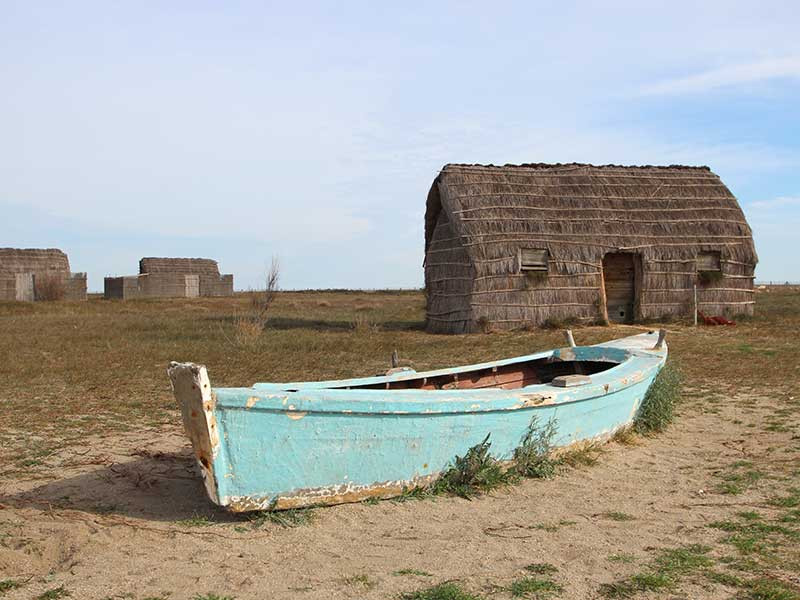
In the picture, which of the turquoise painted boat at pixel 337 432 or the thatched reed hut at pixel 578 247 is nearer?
the turquoise painted boat at pixel 337 432

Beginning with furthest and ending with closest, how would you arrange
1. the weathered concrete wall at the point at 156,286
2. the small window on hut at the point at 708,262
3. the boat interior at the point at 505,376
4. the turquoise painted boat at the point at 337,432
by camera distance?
1. the weathered concrete wall at the point at 156,286
2. the small window on hut at the point at 708,262
3. the boat interior at the point at 505,376
4. the turquoise painted boat at the point at 337,432

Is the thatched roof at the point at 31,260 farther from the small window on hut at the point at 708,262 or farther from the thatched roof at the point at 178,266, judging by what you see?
the small window on hut at the point at 708,262

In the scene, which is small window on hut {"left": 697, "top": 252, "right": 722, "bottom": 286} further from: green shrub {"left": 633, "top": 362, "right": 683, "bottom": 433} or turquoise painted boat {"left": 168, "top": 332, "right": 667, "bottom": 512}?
turquoise painted boat {"left": 168, "top": 332, "right": 667, "bottom": 512}

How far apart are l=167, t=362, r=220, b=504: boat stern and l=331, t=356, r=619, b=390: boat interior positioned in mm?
2318

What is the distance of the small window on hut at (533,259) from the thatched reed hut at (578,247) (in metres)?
0.02

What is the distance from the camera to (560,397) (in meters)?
6.21

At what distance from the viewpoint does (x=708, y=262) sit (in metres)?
20.2

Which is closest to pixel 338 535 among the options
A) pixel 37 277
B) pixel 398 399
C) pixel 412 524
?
pixel 412 524

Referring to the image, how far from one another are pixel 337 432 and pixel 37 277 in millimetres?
36411

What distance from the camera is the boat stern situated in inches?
180

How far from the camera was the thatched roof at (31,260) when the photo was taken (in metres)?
40.3

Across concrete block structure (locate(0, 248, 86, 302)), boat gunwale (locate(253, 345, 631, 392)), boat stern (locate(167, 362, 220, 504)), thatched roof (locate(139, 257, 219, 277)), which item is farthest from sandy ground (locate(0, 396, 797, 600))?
thatched roof (locate(139, 257, 219, 277))

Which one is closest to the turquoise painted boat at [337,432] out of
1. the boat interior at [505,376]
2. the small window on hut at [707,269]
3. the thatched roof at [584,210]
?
the boat interior at [505,376]

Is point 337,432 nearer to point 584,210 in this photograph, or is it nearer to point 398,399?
point 398,399
